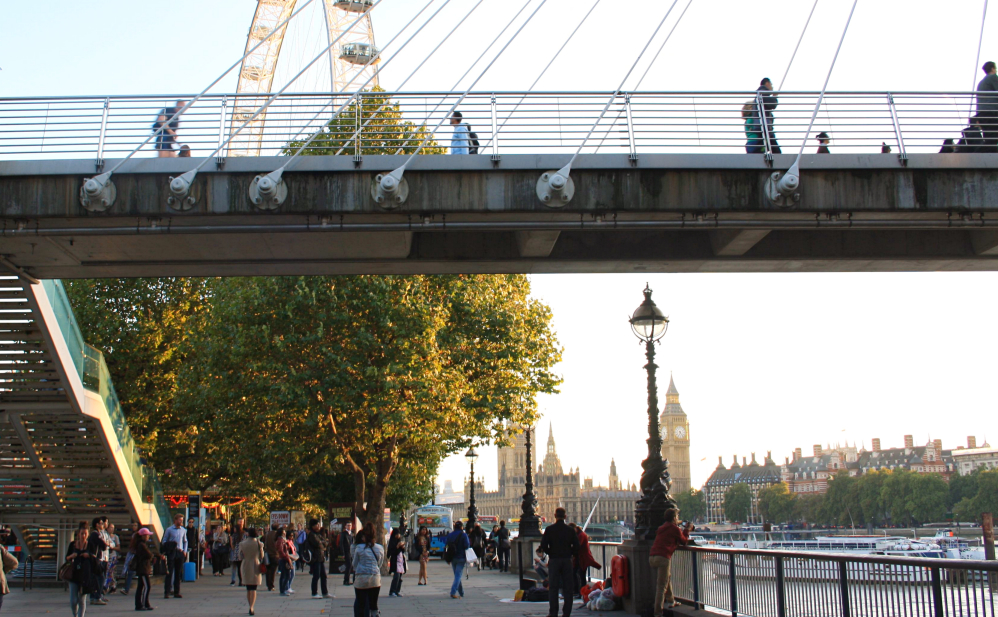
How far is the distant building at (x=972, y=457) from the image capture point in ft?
566

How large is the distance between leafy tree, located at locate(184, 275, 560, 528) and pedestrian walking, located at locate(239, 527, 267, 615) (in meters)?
9.34

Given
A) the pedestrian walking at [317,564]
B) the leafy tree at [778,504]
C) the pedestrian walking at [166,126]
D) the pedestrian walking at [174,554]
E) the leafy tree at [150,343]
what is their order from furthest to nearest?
1. the leafy tree at [778,504]
2. the leafy tree at [150,343]
3. the pedestrian walking at [317,564]
4. the pedestrian walking at [174,554]
5. the pedestrian walking at [166,126]

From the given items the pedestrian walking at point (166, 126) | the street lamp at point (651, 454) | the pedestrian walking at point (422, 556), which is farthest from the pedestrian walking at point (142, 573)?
the pedestrian walking at point (422, 556)

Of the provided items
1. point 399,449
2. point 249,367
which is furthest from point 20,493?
point 399,449

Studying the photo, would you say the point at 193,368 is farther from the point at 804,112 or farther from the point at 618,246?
the point at 804,112

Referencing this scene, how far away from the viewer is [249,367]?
95.3ft

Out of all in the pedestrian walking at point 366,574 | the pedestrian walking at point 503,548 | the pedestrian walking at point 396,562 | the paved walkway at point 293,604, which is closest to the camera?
the pedestrian walking at point 366,574

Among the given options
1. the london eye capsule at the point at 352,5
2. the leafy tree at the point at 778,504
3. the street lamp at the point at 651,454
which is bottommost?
the leafy tree at the point at 778,504

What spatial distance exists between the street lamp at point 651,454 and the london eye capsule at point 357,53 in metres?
54.5

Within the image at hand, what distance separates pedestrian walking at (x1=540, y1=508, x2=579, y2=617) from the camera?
1381 centimetres

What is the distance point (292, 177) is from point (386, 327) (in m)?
14.5

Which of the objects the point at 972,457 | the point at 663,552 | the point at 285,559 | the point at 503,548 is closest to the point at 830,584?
the point at 663,552

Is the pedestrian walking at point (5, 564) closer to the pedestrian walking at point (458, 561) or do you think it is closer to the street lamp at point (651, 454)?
the street lamp at point (651, 454)

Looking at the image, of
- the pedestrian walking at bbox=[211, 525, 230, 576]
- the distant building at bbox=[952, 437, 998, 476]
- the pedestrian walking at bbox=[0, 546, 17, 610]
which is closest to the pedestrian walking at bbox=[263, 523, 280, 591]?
the pedestrian walking at bbox=[211, 525, 230, 576]
